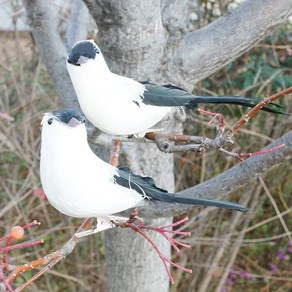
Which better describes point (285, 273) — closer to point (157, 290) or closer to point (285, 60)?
point (285, 60)

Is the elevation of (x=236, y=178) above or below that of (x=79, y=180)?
below

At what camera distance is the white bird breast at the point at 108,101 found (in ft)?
1.91

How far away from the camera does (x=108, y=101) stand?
0.59 metres

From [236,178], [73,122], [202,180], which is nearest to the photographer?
[73,122]

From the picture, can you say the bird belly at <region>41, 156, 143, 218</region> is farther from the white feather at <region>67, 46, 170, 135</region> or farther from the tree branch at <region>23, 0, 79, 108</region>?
the tree branch at <region>23, 0, 79, 108</region>

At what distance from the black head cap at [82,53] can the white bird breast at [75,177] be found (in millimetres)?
70

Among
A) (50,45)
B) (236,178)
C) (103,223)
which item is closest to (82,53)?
(103,223)

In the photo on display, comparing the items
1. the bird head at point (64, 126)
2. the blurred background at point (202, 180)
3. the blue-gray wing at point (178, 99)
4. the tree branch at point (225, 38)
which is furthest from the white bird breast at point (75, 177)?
the blurred background at point (202, 180)

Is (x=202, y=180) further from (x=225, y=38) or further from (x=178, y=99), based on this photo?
(x=178, y=99)

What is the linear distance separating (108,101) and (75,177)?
9 cm

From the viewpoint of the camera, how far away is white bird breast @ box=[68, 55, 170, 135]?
0.58m

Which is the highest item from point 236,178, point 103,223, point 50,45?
point 50,45

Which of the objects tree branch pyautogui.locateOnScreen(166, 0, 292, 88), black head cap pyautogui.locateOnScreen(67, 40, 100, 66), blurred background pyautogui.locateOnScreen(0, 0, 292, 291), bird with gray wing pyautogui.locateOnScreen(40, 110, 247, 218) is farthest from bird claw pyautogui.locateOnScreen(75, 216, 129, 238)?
blurred background pyautogui.locateOnScreen(0, 0, 292, 291)

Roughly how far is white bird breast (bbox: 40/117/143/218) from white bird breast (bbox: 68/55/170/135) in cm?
4
